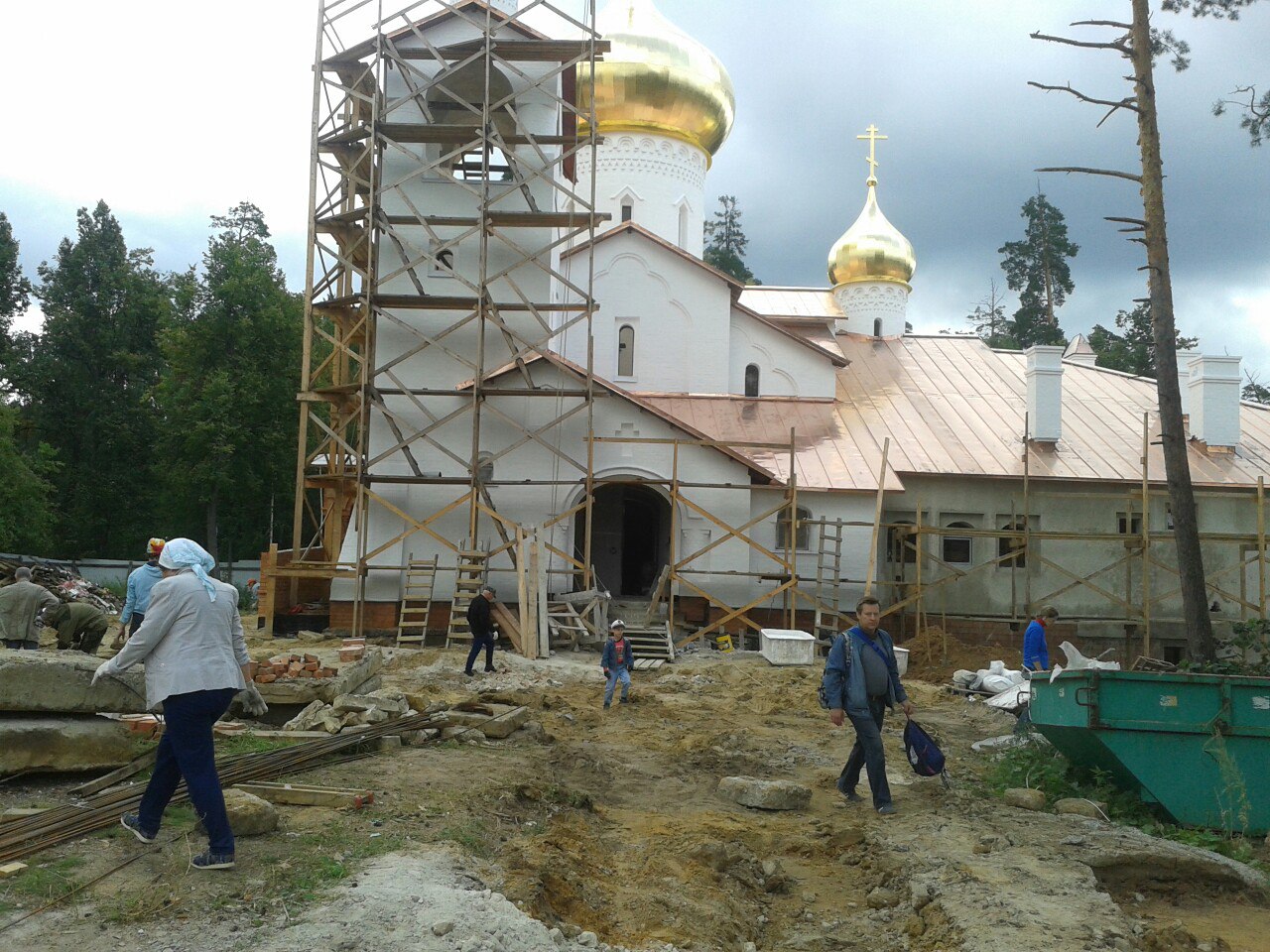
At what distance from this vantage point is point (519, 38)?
2203cm

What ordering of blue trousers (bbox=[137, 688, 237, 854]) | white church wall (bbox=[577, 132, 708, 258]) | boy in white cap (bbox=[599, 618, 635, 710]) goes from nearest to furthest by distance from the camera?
blue trousers (bbox=[137, 688, 237, 854]) → boy in white cap (bbox=[599, 618, 635, 710]) → white church wall (bbox=[577, 132, 708, 258])

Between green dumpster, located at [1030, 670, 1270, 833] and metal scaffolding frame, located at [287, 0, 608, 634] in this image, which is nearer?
green dumpster, located at [1030, 670, 1270, 833]

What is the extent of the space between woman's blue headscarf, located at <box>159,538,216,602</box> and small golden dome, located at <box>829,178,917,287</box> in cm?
2967

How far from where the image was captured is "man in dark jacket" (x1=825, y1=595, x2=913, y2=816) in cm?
823

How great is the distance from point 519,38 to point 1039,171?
12333 mm

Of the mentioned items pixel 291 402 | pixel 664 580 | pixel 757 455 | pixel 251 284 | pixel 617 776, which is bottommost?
pixel 617 776

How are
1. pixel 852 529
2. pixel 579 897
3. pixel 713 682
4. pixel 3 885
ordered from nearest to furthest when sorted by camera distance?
pixel 3 885 → pixel 579 897 → pixel 713 682 → pixel 852 529

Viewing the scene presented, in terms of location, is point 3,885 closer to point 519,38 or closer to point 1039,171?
point 1039,171

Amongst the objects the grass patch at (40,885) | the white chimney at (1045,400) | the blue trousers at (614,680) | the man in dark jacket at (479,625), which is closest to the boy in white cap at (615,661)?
the blue trousers at (614,680)

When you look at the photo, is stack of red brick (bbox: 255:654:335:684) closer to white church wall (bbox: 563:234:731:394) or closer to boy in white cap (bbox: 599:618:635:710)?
boy in white cap (bbox: 599:618:635:710)

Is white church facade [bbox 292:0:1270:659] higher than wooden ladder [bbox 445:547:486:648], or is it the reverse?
white church facade [bbox 292:0:1270:659]

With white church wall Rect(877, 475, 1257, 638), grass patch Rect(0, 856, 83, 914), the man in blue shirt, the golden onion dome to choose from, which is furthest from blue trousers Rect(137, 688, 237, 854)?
the golden onion dome

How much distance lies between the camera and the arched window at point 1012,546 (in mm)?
22125

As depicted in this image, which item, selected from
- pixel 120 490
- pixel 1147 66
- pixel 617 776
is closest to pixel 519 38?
pixel 1147 66
